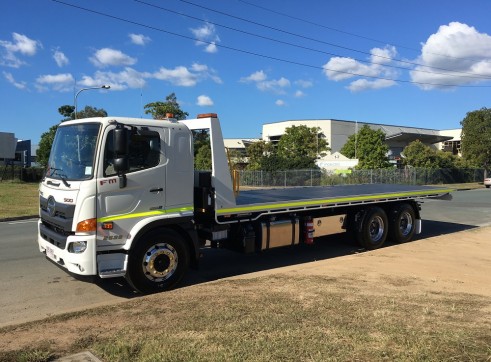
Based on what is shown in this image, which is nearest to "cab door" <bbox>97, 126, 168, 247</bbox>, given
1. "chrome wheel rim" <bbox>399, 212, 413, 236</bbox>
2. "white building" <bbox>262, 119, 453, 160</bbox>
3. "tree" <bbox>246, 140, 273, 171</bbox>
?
"chrome wheel rim" <bbox>399, 212, 413, 236</bbox>

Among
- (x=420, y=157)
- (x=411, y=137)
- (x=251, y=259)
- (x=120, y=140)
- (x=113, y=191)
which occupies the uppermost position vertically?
(x=411, y=137)

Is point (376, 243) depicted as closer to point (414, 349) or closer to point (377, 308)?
point (377, 308)

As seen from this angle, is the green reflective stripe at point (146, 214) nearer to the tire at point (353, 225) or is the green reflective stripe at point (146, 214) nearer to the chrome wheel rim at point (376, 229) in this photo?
the tire at point (353, 225)

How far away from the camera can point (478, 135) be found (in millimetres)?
48469

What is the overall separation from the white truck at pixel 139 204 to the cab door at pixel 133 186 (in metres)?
0.01

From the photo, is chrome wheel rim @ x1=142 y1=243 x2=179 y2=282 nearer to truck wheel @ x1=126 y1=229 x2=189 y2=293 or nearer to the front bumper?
truck wheel @ x1=126 y1=229 x2=189 y2=293

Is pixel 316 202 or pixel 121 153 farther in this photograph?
pixel 316 202

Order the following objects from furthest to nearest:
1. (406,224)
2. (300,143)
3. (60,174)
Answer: (300,143) < (406,224) < (60,174)

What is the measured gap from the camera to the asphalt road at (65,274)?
614cm

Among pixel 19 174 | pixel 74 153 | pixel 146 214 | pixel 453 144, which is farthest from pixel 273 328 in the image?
pixel 453 144

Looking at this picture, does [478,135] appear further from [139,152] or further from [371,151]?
[139,152]

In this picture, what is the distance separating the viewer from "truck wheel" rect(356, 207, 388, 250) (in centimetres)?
1019

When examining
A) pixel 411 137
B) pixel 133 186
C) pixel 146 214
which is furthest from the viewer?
pixel 411 137

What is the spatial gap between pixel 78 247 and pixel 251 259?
4.05 metres
